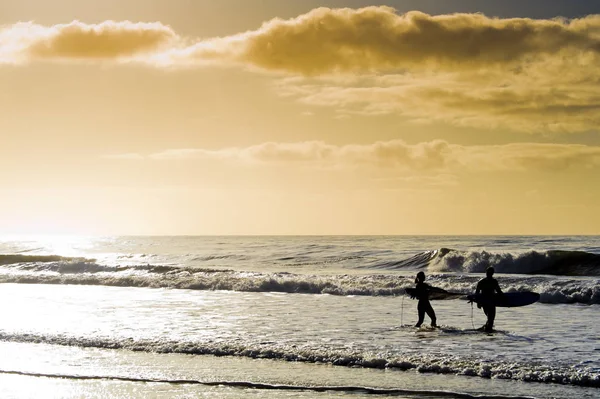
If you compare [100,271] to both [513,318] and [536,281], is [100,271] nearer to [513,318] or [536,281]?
[536,281]

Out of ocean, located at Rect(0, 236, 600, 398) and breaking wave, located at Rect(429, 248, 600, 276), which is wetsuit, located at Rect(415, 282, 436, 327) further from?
breaking wave, located at Rect(429, 248, 600, 276)

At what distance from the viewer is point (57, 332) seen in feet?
60.7

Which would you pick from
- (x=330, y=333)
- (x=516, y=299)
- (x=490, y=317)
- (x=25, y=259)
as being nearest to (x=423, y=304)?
(x=490, y=317)

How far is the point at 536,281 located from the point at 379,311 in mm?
12544

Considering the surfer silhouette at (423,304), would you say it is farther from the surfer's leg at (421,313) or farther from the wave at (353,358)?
the wave at (353,358)

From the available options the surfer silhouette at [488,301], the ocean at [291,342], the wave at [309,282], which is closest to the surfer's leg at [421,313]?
the ocean at [291,342]

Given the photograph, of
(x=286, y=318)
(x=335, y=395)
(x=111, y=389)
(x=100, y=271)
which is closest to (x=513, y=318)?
(x=286, y=318)

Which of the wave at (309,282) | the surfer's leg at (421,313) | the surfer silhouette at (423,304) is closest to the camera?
the surfer's leg at (421,313)

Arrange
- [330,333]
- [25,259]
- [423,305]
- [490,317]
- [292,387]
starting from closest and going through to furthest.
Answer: [292,387] < [330,333] < [490,317] < [423,305] < [25,259]

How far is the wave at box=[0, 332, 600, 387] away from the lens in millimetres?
12828

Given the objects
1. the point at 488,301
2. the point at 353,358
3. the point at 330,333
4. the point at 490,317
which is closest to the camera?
the point at 353,358

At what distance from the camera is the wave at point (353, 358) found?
12.8 metres

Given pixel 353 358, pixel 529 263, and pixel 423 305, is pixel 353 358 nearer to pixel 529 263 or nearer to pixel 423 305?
pixel 423 305

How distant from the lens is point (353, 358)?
14.5m
